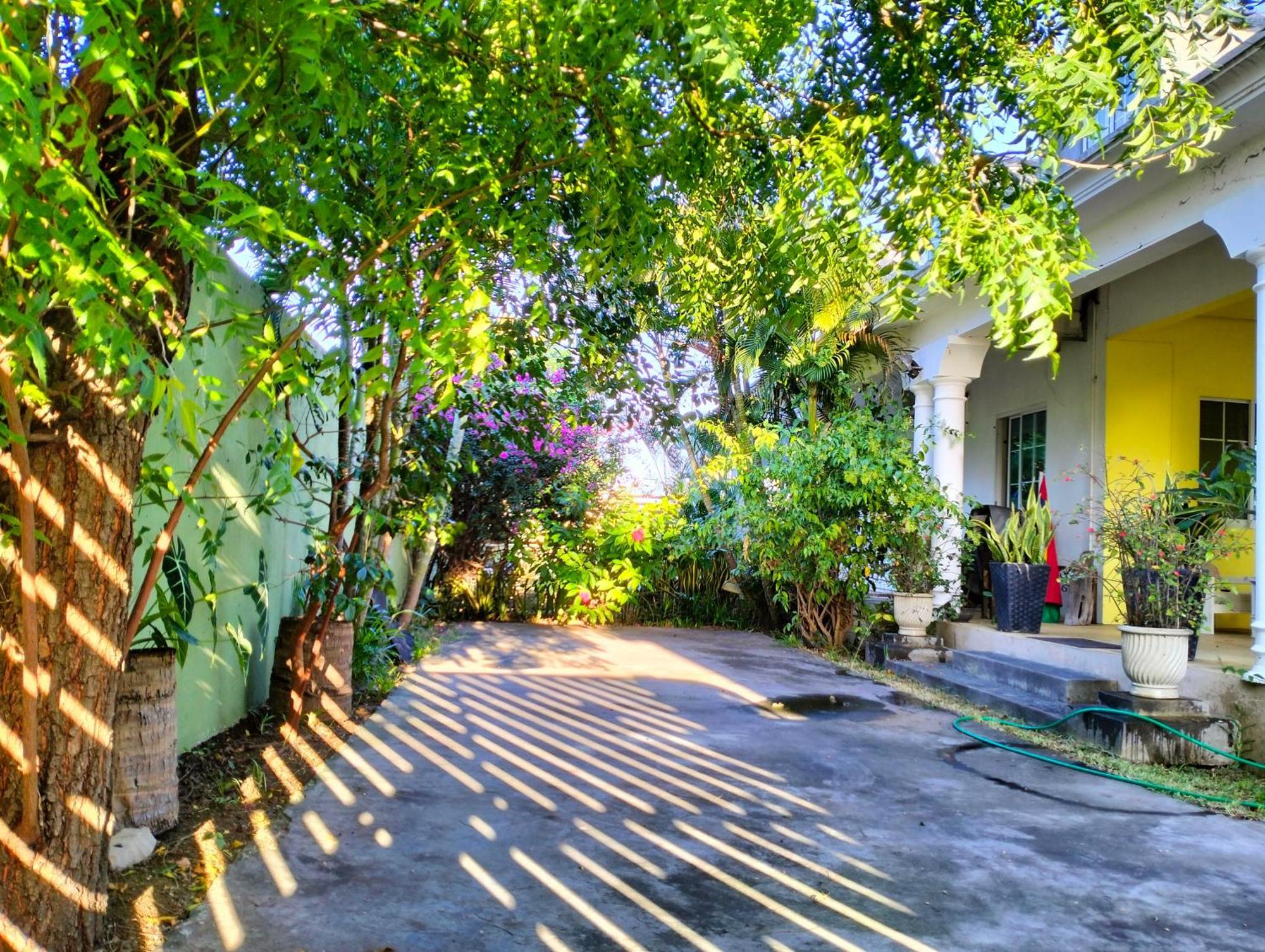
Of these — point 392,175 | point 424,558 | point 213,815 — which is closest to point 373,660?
point 424,558

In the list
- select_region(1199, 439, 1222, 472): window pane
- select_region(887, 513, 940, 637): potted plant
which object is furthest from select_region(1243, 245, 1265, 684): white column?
select_region(1199, 439, 1222, 472): window pane

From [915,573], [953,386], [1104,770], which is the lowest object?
[1104,770]

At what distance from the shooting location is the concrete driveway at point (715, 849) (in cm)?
273

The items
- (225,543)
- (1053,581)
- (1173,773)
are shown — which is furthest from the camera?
(1053,581)

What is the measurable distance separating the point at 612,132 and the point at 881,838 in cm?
268

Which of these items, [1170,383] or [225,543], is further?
[1170,383]

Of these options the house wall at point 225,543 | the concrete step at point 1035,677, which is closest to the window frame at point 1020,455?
the concrete step at point 1035,677

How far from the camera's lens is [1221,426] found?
8.70 m

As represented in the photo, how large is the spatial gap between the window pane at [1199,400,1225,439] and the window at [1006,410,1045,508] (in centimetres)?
143

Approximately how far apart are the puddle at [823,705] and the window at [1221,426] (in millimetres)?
4326

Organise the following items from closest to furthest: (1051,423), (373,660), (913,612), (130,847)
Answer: (130,847), (373,660), (913,612), (1051,423)

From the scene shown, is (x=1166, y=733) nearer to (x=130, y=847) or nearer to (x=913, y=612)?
(x=913, y=612)

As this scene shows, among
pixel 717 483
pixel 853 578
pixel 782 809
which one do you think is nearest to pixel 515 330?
pixel 782 809

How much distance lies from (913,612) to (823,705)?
7.25 ft
